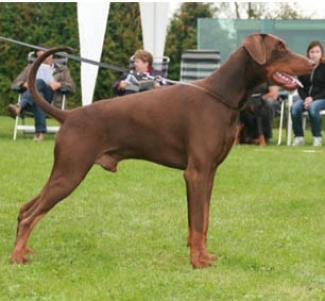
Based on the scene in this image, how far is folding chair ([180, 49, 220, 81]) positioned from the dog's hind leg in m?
9.65

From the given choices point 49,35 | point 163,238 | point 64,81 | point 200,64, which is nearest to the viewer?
point 163,238

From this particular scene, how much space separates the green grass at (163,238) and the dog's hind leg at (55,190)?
15cm

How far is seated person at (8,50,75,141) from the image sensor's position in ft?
41.9

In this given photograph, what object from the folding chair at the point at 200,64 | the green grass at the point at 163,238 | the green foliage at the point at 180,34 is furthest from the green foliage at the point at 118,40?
the green grass at the point at 163,238

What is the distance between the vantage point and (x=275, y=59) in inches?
201

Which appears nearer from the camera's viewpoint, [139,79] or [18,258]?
[18,258]

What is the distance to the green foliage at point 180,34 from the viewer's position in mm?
22938

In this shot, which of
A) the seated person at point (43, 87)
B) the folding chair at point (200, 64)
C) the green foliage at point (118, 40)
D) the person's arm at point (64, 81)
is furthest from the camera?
the green foliage at point (118, 40)

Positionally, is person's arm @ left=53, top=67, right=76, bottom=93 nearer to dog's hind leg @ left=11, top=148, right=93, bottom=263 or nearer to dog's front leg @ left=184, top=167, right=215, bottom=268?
dog's hind leg @ left=11, top=148, right=93, bottom=263

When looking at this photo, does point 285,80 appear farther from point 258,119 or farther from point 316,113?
point 258,119

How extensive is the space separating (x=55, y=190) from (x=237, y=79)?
4.15ft

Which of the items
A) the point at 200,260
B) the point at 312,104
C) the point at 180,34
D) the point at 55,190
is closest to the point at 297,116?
the point at 312,104

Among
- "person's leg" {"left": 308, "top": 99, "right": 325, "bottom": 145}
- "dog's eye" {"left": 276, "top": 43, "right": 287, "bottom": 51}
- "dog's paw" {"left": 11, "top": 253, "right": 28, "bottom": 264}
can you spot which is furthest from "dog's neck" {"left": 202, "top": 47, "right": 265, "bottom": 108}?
"person's leg" {"left": 308, "top": 99, "right": 325, "bottom": 145}

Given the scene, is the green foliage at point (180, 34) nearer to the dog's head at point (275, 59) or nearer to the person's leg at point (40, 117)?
the person's leg at point (40, 117)
